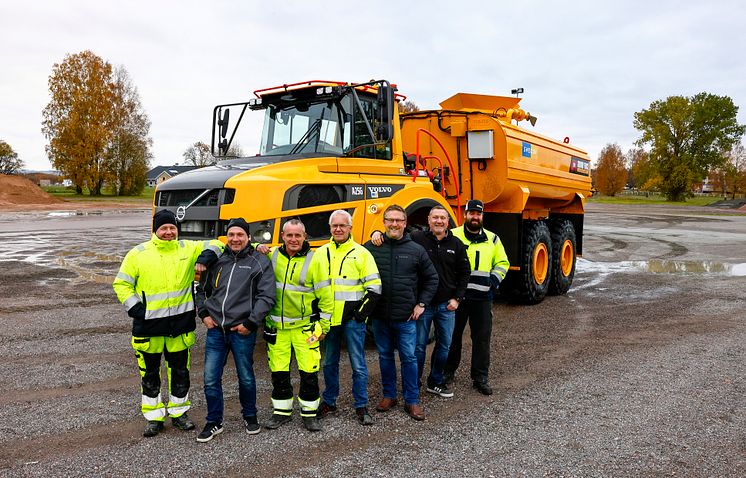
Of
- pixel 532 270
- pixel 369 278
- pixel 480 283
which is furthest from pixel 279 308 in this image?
pixel 532 270

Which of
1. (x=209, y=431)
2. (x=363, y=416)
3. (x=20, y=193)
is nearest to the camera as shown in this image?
(x=209, y=431)

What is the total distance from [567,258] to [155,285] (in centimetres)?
833

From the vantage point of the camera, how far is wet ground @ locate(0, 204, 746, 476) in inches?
144

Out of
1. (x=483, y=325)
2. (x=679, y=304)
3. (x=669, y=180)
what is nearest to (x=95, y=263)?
(x=483, y=325)

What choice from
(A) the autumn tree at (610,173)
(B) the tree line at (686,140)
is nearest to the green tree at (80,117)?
(B) the tree line at (686,140)

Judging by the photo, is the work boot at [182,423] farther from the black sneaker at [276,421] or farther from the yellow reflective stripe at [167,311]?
the yellow reflective stripe at [167,311]

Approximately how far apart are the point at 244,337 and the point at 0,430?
1949mm

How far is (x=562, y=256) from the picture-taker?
33.4ft

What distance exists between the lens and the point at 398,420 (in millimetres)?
4375

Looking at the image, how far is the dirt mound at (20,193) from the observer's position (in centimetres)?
3988

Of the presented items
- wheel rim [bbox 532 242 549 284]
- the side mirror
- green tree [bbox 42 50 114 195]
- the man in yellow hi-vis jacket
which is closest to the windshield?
the side mirror

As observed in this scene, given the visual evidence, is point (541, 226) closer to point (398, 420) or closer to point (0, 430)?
point (398, 420)

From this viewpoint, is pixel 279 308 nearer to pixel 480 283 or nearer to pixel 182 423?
pixel 182 423

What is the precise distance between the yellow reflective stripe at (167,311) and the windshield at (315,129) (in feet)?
8.71
